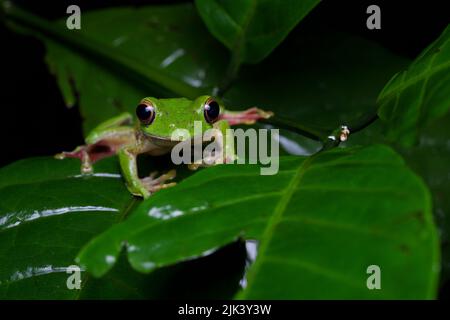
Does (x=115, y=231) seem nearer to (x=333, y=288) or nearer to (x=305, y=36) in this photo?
(x=333, y=288)

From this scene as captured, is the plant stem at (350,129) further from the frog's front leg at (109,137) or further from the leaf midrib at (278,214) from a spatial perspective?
the frog's front leg at (109,137)

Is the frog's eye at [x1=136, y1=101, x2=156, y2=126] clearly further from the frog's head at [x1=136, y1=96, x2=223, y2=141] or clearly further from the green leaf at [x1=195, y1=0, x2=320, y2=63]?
the green leaf at [x1=195, y1=0, x2=320, y2=63]

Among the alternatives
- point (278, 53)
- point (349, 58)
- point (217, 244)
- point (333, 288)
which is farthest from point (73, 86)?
point (333, 288)

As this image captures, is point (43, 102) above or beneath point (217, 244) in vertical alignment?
above

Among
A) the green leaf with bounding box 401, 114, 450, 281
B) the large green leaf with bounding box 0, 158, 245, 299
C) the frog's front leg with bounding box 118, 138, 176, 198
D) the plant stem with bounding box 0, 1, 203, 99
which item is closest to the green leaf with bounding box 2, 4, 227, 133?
the plant stem with bounding box 0, 1, 203, 99

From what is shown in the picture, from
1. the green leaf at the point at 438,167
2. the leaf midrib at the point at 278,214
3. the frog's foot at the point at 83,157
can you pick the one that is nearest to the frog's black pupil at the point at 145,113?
the frog's foot at the point at 83,157

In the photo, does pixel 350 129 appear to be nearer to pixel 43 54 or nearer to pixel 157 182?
pixel 157 182

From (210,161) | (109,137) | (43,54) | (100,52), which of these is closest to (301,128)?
(210,161)

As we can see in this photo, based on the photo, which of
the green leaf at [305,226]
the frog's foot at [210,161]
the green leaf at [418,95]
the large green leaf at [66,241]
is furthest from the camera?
the frog's foot at [210,161]
